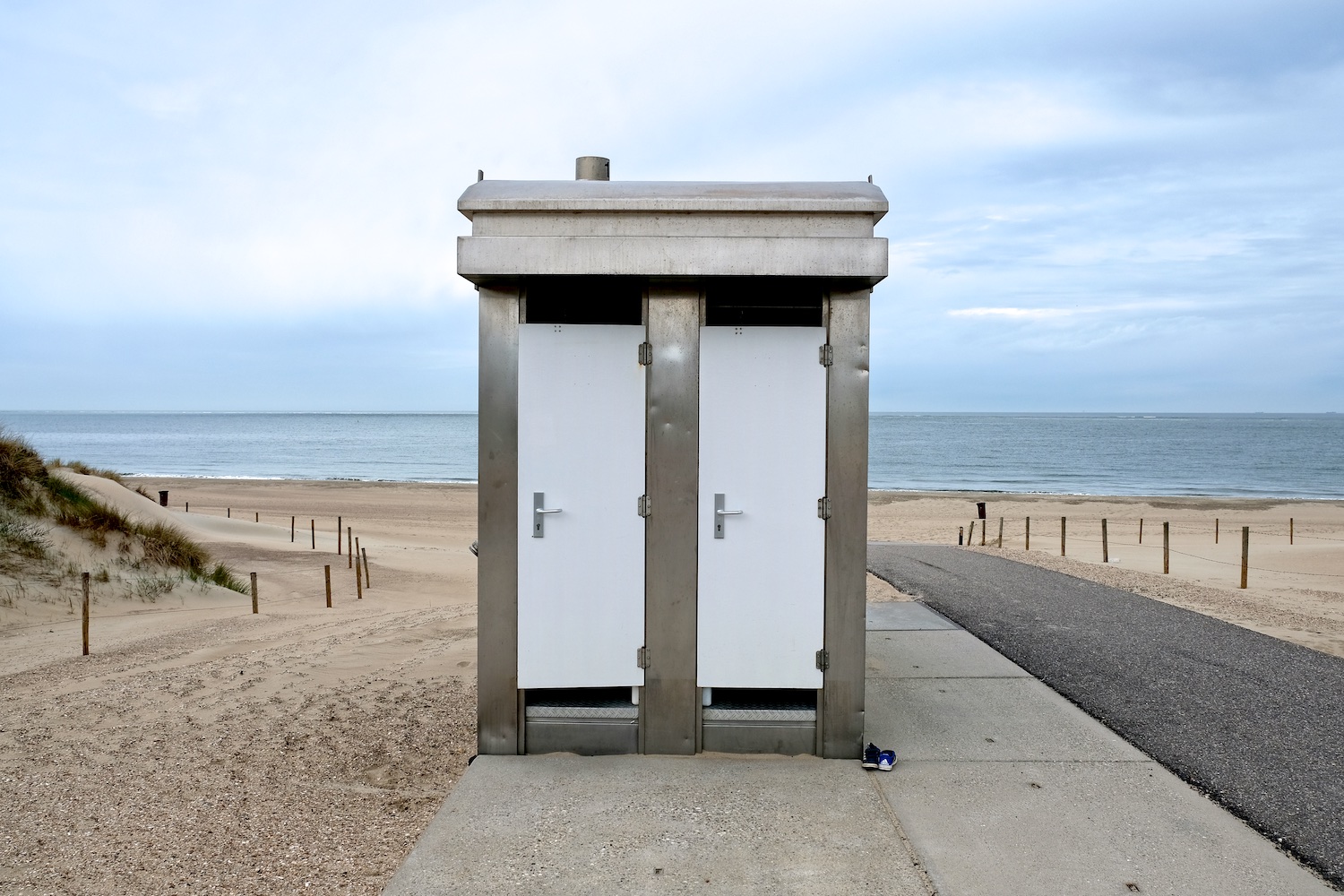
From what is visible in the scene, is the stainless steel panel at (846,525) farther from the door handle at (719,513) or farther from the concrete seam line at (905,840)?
the door handle at (719,513)

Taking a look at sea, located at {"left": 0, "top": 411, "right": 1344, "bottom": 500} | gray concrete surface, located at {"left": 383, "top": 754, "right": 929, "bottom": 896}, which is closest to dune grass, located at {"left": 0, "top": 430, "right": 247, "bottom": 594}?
gray concrete surface, located at {"left": 383, "top": 754, "right": 929, "bottom": 896}

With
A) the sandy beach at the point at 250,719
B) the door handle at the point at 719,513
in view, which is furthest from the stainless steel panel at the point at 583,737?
the door handle at the point at 719,513

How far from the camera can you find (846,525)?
451 centimetres

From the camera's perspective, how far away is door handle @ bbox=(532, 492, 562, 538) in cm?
451

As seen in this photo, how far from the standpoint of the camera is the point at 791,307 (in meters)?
4.65

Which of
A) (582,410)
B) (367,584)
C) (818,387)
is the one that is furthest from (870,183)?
(367,584)

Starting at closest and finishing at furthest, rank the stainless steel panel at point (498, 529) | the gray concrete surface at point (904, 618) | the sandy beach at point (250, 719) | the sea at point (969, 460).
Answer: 1. the sandy beach at point (250, 719)
2. the stainless steel panel at point (498, 529)
3. the gray concrete surface at point (904, 618)
4. the sea at point (969, 460)

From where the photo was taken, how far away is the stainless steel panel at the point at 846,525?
4.46m

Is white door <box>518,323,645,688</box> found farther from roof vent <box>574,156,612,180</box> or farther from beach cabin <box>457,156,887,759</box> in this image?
roof vent <box>574,156,612,180</box>

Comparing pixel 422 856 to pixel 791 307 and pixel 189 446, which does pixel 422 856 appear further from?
pixel 189 446

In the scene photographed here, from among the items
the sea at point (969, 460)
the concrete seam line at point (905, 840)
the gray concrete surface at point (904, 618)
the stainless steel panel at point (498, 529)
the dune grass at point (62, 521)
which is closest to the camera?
the concrete seam line at point (905, 840)

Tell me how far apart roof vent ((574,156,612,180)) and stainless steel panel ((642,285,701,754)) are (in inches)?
37.9

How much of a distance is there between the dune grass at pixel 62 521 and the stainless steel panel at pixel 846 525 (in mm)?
10479

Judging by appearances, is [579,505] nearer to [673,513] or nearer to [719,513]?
[673,513]
